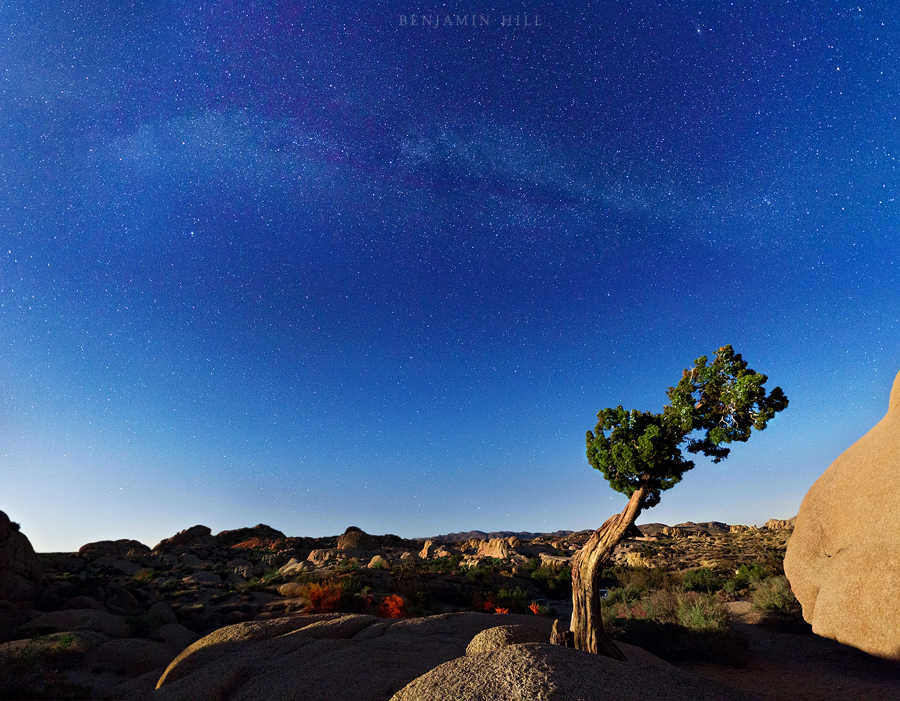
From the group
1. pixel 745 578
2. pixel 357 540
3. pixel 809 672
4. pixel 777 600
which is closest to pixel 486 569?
pixel 745 578

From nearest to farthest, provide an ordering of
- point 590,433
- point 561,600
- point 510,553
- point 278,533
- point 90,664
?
point 590,433
point 90,664
point 561,600
point 510,553
point 278,533

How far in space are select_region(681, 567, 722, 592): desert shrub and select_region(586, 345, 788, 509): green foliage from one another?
15182 mm

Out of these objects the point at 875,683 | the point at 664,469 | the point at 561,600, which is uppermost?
the point at 664,469

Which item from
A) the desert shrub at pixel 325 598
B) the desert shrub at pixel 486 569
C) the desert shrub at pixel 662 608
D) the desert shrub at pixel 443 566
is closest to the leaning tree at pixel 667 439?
the desert shrub at pixel 662 608

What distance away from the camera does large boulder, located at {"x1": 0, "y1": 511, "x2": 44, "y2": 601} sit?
22.1 metres

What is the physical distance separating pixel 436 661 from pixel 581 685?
5.68 metres

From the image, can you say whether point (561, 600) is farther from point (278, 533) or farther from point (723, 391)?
point (278, 533)

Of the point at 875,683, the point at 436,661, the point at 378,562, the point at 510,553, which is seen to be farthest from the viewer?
the point at 510,553

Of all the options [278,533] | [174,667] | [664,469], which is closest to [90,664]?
[174,667]

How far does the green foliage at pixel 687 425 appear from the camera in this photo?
10016 mm

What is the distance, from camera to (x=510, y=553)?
46062 millimetres

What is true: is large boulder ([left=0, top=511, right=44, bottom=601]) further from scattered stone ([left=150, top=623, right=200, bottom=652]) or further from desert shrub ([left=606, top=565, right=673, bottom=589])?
desert shrub ([left=606, top=565, right=673, bottom=589])

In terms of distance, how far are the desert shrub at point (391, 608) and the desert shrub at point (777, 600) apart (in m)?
14.2

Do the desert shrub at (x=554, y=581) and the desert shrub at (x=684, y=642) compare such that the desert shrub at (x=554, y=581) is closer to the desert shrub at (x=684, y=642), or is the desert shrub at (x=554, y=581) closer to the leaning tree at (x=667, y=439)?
the desert shrub at (x=684, y=642)
